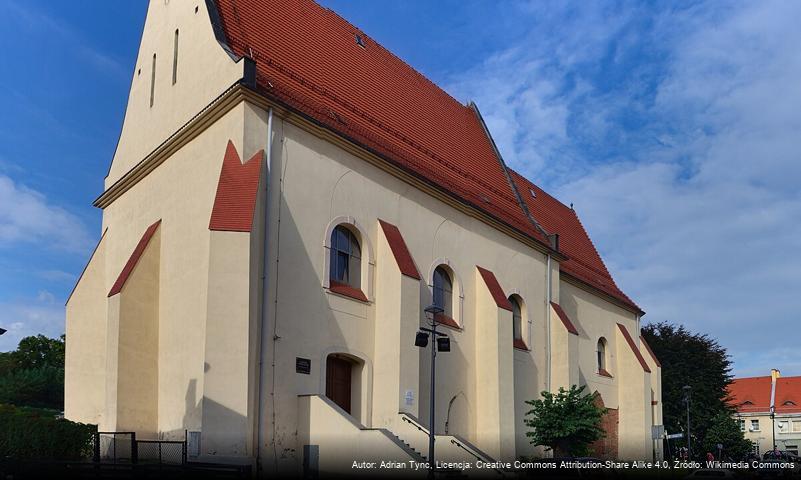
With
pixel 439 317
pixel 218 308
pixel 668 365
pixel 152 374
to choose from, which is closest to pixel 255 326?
pixel 218 308

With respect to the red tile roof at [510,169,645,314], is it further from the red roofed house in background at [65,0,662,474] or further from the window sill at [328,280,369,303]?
the window sill at [328,280,369,303]

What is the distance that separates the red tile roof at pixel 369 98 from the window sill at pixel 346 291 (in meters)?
4.01

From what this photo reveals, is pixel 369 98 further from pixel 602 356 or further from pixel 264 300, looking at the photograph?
pixel 602 356

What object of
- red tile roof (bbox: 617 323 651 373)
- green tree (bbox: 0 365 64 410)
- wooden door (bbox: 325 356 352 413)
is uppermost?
red tile roof (bbox: 617 323 651 373)

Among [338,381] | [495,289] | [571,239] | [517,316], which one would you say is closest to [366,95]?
[495,289]

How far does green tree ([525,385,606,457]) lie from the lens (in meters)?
24.0

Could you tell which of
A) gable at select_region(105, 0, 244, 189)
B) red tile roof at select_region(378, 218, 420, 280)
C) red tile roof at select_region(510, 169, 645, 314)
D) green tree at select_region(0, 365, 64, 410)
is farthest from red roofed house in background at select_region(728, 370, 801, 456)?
A: gable at select_region(105, 0, 244, 189)

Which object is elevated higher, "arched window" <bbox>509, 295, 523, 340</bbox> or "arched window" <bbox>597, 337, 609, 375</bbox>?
"arched window" <bbox>509, 295, 523, 340</bbox>

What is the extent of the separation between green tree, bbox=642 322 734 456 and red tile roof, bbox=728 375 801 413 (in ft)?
98.4

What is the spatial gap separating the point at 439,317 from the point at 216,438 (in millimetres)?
9349

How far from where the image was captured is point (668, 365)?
4697cm

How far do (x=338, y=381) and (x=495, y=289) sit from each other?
24.6 feet

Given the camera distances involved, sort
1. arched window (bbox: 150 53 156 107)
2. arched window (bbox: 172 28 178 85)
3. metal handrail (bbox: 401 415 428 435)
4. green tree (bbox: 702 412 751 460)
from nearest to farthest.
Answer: metal handrail (bbox: 401 415 428 435) < arched window (bbox: 172 28 178 85) < arched window (bbox: 150 53 156 107) < green tree (bbox: 702 412 751 460)

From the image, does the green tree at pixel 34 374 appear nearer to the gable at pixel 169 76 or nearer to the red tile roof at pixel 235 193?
the gable at pixel 169 76
